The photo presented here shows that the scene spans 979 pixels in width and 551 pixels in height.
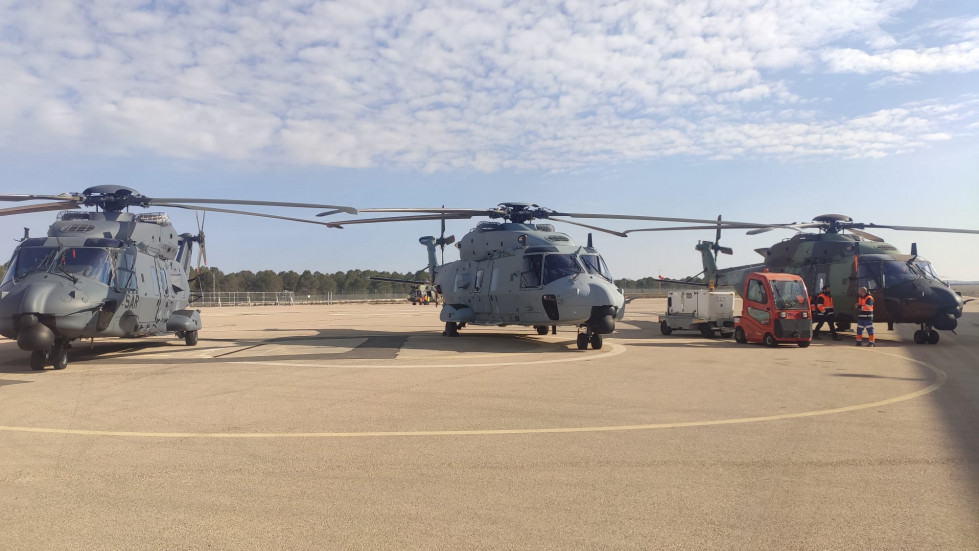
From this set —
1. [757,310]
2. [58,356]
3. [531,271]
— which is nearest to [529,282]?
[531,271]

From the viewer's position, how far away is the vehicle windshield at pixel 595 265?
16.4 metres

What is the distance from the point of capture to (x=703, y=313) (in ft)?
68.1

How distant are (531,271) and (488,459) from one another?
436 inches

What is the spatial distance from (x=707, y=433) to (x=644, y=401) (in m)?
1.87

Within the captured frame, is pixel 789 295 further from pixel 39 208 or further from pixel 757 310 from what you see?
pixel 39 208

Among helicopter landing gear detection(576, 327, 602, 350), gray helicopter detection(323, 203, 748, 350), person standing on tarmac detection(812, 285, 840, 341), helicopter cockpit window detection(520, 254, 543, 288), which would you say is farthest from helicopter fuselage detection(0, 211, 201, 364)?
person standing on tarmac detection(812, 285, 840, 341)

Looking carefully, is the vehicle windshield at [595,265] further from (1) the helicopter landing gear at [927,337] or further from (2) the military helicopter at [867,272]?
(1) the helicopter landing gear at [927,337]

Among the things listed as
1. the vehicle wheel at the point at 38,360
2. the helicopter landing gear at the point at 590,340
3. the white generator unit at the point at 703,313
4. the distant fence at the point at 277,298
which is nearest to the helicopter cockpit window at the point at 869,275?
the white generator unit at the point at 703,313

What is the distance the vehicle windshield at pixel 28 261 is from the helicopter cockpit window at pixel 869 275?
20636 millimetres

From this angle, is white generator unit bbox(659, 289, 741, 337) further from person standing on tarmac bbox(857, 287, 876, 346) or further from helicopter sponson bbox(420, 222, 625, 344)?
helicopter sponson bbox(420, 222, 625, 344)

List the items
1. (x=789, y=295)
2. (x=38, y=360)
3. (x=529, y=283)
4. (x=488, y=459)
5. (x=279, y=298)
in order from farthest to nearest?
(x=279, y=298) < (x=789, y=295) < (x=529, y=283) < (x=38, y=360) < (x=488, y=459)

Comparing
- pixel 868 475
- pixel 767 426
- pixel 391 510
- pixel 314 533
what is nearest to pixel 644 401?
pixel 767 426

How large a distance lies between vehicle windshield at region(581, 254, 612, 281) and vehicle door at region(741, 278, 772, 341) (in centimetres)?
438

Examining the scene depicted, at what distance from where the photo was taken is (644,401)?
843cm
